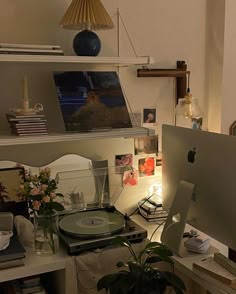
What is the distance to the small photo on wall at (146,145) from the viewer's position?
2303mm

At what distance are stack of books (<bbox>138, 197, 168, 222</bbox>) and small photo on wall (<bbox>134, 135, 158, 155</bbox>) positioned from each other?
30 centimetres

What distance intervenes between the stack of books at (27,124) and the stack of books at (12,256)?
0.51 metres

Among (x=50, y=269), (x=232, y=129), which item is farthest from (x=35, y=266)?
(x=232, y=129)

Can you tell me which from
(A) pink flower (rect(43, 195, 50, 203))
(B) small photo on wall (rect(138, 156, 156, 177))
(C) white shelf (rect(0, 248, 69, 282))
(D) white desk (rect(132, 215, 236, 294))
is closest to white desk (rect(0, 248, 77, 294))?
(C) white shelf (rect(0, 248, 69, 282))

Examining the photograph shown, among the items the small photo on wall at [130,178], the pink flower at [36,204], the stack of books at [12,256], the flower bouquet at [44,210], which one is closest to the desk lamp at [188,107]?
the small photo on wall at [130,178]

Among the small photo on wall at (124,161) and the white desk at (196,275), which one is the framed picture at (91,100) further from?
the white desk at (196,275)

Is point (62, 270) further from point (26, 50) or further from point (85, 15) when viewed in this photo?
point (85, 15)

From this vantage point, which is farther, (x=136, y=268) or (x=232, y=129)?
(x=232, y=129)

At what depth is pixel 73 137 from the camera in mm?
1878

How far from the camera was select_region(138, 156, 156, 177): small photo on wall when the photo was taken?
233 centimetres

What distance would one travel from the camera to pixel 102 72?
2.11 metres

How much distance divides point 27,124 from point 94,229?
1.88 feet

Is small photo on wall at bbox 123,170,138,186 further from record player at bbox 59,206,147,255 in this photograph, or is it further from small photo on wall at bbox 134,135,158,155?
record player at bbox 59,206,147,255

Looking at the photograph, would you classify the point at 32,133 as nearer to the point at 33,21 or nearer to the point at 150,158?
the point at 33,21
